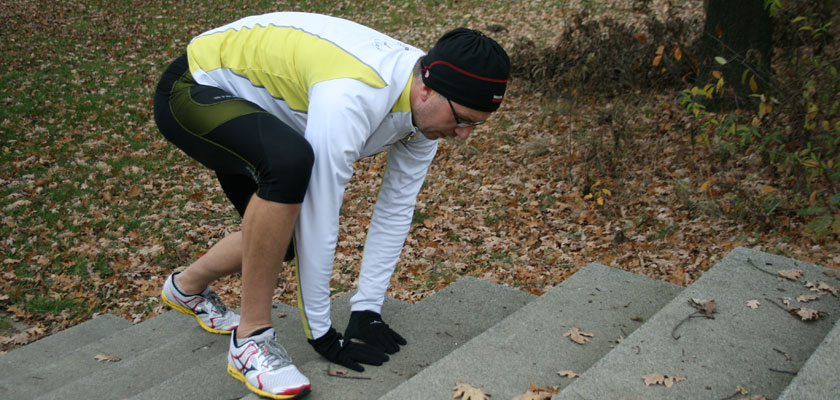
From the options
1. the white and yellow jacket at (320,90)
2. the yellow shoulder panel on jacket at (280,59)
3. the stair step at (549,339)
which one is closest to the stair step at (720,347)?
the stair step at (549,339)

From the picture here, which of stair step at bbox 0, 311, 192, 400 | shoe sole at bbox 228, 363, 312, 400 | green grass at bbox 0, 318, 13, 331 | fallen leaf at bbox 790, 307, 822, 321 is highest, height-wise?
fallen leaf at bbox 790, 307, 822, 321

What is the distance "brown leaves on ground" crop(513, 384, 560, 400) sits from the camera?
2.16m

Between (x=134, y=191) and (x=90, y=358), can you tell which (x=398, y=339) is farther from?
(x=134, y=191)

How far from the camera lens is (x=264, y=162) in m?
2.26

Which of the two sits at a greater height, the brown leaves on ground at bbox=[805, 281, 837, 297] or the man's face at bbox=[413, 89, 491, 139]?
the man's face at bbox=[413, 89, 491, 139]

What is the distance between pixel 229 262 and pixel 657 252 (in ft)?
11.6

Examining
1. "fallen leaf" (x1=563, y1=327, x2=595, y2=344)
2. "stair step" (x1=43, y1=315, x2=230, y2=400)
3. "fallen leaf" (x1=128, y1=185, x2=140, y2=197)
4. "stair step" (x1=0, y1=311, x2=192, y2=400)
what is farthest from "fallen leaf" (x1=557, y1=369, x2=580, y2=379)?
"fallen leaf" (x1=128, y1=185, x2=140, y2=197)

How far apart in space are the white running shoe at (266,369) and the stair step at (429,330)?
7 cm

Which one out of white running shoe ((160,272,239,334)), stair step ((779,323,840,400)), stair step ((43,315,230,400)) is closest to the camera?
stair step ((779,323,840,400))

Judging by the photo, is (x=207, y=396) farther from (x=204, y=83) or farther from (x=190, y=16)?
(x=190, y=16)

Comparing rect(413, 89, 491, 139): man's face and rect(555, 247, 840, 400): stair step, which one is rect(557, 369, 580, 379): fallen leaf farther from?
rect(413, 89, 491, 139): man's face

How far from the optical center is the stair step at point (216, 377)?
8.42ft

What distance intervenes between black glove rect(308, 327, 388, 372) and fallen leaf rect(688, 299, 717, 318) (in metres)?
1.31

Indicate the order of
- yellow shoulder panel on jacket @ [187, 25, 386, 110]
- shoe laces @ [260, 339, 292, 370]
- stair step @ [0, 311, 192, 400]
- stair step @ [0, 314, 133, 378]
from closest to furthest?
yellow shoulder panel on jacket @ [187, 25, 386, 110] < shoe laces @ [260, 339, 292, 370] < stair step @ [0, 311, 192, 400] < stair step @ [0, 314, 133, 378]
